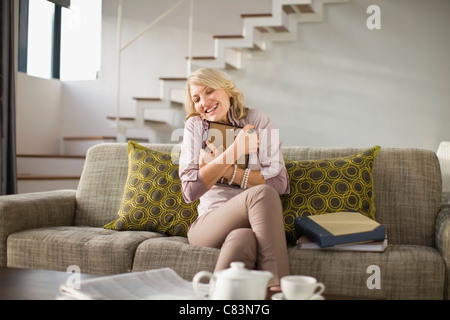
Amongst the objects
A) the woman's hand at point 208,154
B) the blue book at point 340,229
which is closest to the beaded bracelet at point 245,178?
the woman's hand at point 208,154

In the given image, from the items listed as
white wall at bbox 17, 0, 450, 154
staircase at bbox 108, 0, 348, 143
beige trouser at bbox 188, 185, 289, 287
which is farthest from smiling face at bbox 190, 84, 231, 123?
white wall at bbox 17, 0, 450, 154

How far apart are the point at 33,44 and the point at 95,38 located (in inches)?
26.2

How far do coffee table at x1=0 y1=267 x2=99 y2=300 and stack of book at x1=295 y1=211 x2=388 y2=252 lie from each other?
826 millimetres

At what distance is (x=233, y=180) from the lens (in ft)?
7.14

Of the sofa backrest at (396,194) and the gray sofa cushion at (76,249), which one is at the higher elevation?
the sofa backrest at (396,194)

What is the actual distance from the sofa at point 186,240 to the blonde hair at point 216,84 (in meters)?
0.29

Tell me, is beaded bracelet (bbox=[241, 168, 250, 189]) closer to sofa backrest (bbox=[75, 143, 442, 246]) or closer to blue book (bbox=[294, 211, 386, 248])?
blue book (bbox=[294, 211, 386, 248])

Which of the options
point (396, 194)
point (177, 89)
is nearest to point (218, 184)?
point (396, 194)

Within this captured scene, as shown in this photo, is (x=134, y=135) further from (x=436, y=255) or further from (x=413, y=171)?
(x=436, y=255)

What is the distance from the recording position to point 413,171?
7.68 feet

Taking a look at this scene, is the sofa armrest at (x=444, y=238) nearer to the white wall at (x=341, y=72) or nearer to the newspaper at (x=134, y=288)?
the newspaper at (x=134, y=288)

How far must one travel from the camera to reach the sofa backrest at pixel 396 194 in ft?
7.45

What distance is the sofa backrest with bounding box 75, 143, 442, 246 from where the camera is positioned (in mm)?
2270
